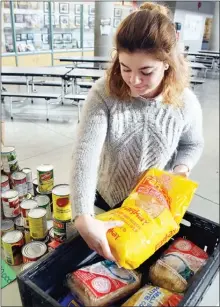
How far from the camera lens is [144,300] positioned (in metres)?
0.63

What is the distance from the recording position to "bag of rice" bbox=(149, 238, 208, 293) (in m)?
0.68

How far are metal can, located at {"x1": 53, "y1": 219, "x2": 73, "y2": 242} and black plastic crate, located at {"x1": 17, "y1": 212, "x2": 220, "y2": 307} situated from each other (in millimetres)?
161

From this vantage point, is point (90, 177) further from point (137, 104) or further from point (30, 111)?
point (30, 111)

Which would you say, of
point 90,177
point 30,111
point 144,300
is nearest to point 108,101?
point 90,177

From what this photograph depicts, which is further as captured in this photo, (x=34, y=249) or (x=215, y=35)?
(x=215, y=35)

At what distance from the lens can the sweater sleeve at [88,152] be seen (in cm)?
72

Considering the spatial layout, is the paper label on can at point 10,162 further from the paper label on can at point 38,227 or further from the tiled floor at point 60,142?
the paper label on can at point 38,227

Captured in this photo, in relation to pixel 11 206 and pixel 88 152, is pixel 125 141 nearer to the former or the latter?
pixel 88 152

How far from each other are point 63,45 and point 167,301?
5.62 metres

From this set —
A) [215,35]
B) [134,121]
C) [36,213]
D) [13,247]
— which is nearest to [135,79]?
[134,121]

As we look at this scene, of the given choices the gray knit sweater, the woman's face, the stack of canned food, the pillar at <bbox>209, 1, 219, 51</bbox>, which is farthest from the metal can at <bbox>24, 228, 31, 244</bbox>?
the pillar at <bbox>209, 1, 219, 51</bbox>

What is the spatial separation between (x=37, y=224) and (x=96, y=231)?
0.38 meters

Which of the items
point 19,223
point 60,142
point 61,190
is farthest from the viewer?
point 60,142

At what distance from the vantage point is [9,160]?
46.2 inches
